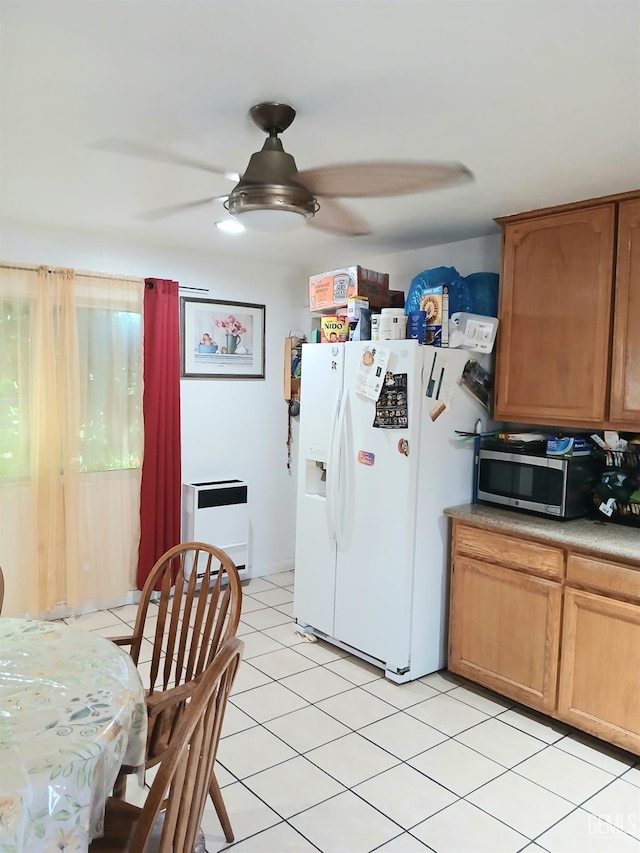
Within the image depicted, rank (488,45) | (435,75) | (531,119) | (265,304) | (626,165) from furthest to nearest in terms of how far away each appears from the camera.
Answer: (265,304) < (626,165) < (531,119) < (435,75) < (488,45)

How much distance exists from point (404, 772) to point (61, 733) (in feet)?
5.10

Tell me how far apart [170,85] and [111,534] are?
9.37 ft

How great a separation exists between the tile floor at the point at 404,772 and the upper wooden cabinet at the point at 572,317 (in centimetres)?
139

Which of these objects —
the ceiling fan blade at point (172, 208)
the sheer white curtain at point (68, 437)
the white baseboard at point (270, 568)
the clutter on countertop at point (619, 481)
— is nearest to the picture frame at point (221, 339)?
the sheer white curtain at point (68, 437)

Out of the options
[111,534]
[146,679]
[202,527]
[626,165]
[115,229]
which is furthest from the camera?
[202,527]

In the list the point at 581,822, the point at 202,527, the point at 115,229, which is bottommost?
the point at 581,822

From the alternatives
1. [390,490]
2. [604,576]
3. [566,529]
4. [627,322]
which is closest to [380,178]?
[627,322]

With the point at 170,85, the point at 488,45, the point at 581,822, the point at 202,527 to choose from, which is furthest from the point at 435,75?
the point at 202,527

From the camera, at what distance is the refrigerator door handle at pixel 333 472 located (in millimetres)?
3312

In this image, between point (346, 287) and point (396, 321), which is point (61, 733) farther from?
point (346, 287)

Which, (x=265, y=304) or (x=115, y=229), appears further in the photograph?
(x=265, y=304)

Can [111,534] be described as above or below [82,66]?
below

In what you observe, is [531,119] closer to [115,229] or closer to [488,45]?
[488,45]

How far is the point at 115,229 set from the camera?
3609mm
